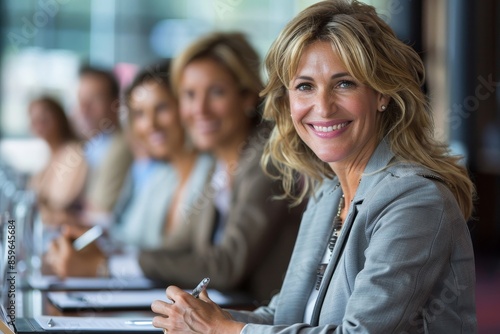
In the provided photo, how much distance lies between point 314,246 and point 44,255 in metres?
1.48

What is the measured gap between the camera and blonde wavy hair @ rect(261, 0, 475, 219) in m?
1.59

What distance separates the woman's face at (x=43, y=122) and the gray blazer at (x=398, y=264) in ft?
13.7

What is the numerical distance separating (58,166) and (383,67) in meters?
4.00

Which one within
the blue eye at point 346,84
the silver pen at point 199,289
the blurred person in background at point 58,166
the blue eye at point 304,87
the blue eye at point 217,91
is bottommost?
the blurred person in background at point 58,166

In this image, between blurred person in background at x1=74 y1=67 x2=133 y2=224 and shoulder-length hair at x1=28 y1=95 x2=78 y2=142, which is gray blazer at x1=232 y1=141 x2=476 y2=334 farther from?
shoulder-length hair at x1=28 y1=95 x2=78 y2=142

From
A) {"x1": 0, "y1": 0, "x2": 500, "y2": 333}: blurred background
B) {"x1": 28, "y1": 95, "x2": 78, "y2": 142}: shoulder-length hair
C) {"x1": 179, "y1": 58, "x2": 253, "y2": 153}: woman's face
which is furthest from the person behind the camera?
{"x1": 0, "y1": 0, "x2": 500, "y2": 333}: blurred background

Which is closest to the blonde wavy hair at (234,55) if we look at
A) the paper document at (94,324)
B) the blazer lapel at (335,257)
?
the paper document at (94,324)

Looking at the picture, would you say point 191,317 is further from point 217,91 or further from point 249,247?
point 217,91

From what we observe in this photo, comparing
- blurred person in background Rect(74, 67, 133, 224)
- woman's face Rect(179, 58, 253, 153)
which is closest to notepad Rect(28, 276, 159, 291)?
woman's face Rect(179, 58, 253, 153)

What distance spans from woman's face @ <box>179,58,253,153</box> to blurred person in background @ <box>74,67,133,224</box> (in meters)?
1.88

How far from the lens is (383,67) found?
1.61 metres

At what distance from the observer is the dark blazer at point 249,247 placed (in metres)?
2.58

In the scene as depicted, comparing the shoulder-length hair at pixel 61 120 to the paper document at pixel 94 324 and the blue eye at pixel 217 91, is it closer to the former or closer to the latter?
the blue eye at pixel 217 91

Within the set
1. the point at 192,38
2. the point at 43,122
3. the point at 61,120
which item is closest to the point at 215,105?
the point at 61,120
